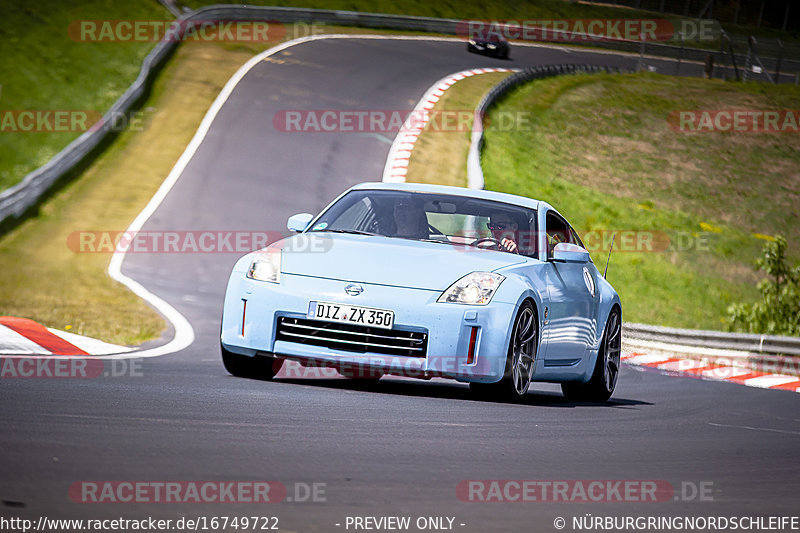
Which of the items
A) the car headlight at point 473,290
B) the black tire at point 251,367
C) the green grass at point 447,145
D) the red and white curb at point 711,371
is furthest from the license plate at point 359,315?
the green grass at point 447,145

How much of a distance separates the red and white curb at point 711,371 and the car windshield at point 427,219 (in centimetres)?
770

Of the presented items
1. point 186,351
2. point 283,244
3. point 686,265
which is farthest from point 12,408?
point 686,265

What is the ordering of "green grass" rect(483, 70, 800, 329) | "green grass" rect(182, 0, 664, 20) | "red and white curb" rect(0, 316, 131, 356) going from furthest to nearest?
"green grass" rect(182, 0, 664, 20), "green grass" rect(483, 70, 800, 329), "red and white curb" rect(0, 316, 131, 356)

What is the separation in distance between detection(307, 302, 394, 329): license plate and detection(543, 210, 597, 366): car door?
1437mm

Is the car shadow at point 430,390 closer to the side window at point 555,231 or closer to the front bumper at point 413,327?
the front bumper at point 413,327

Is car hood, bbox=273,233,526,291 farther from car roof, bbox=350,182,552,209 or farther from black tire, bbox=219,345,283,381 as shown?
black tire, bbox=219,345,283,381

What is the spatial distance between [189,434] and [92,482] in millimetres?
1277

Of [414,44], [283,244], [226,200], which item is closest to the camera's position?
[283,244]

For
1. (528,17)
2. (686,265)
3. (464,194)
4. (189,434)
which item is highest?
(528,17)

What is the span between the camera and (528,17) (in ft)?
227

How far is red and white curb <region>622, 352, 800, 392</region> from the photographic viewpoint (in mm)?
16484

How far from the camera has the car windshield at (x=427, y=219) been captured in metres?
9.04

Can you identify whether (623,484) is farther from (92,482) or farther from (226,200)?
(226,200)

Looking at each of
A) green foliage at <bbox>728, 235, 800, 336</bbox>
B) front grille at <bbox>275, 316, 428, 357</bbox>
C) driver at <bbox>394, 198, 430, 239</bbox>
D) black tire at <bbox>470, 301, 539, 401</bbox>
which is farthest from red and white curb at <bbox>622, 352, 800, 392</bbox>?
front grille at <bbox>275, 316, 428, 357</bbox>
